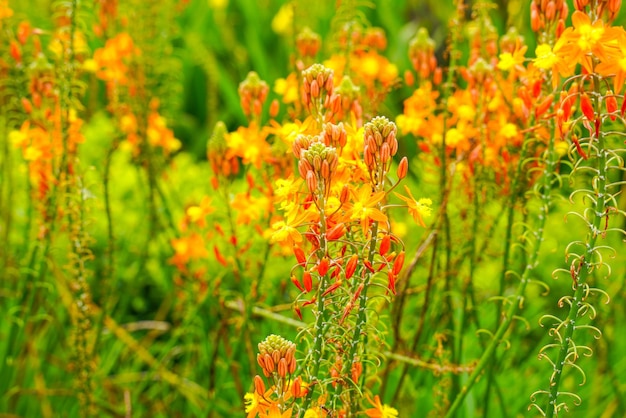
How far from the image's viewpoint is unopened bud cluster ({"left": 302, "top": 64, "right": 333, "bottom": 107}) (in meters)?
1.46

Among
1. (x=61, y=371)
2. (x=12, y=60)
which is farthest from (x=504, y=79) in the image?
(x=61, y=371)

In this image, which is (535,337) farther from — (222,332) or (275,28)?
(275,28)

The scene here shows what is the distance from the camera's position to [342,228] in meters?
1.24

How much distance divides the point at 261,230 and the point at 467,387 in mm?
697

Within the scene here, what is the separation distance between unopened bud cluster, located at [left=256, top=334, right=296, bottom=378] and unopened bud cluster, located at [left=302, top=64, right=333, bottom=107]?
450mm

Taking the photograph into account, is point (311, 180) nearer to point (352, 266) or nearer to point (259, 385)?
point (352, 266)

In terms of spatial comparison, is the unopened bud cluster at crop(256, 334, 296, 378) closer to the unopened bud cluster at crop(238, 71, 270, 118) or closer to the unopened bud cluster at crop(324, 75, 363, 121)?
the unopened bud cluster at crop(324, 75, 363, 121)

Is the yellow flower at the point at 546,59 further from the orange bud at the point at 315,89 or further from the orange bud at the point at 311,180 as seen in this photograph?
the orange bud at the point at 311,180

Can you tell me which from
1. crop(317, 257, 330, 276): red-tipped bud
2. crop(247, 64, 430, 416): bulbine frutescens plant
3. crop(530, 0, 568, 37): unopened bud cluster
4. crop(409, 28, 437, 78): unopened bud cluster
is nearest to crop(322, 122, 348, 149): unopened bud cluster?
crop(247, 64, 430, 416): bulbine frutescens plant

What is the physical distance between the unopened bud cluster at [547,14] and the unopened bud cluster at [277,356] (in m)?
0.86

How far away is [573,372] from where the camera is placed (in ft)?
8.85

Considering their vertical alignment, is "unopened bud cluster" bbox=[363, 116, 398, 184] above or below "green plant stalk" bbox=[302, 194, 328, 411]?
above

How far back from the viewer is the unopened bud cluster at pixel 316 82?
1.46 metres

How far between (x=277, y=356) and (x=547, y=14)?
92 centimetres
